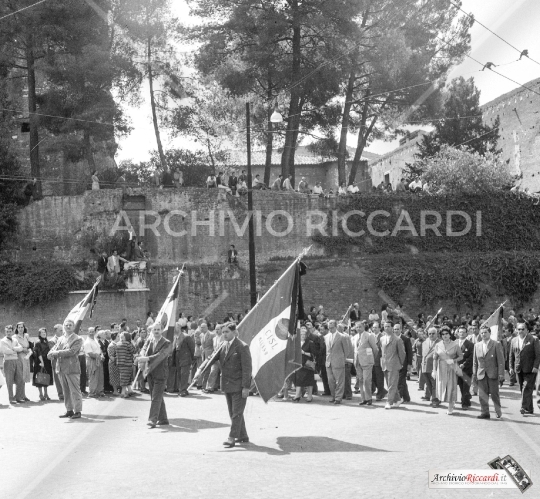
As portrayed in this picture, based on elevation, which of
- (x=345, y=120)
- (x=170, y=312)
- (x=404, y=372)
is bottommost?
(x=404, y=372)

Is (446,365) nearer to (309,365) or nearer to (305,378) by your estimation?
(309,365)

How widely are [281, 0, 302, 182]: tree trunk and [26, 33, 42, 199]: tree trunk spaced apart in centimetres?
982

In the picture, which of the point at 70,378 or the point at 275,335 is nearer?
the point at 275,335

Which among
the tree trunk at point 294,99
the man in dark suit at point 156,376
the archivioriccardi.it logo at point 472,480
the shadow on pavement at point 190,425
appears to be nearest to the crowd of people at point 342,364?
the man in dark suit at point 156,376

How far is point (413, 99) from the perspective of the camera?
123 ft

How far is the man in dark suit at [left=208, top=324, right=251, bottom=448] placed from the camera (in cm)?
1107

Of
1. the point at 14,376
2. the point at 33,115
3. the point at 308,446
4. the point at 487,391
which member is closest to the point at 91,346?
the point at 14,376

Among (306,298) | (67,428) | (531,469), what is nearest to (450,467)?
(531,469)

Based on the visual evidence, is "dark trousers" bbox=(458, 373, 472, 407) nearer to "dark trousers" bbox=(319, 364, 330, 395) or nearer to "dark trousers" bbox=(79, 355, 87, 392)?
"dark trousers" bbox=(319, 364, 330, 395)

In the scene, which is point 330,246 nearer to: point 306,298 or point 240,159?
point 306,298

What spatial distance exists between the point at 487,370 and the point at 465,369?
1685 mm

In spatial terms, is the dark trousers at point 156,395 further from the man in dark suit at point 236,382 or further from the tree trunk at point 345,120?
the tree trunk at point 345,120

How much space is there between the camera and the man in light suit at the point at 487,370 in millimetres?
13656

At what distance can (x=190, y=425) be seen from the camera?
12883 mm
